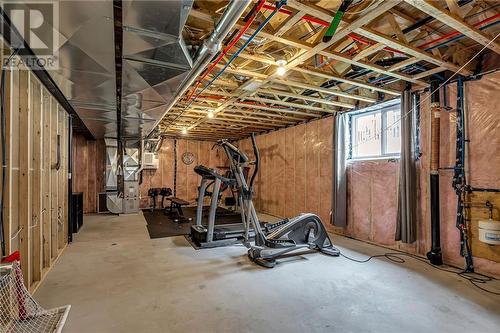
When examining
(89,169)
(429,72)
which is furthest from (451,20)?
(89,169)

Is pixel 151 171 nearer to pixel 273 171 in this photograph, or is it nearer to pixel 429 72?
pixel 273 171

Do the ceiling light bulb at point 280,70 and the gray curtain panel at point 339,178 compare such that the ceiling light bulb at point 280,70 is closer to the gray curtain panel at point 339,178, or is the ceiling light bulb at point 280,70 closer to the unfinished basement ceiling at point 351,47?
the unfinished basement ceiling at point 351,47

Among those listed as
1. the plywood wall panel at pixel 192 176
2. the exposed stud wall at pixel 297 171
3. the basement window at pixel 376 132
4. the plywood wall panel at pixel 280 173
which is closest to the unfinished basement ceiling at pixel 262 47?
the basement window at pixel 376 132

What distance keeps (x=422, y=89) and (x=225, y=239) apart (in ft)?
12.2

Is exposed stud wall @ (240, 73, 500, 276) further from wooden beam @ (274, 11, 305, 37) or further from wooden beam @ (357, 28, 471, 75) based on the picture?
wooden beam @ (274, 11, 305, 37)

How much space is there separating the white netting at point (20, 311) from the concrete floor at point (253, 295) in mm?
108

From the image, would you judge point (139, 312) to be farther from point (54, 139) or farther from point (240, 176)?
point (54, 139)

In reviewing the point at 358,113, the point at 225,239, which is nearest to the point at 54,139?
the point at 225,239

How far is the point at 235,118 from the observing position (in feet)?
19.3

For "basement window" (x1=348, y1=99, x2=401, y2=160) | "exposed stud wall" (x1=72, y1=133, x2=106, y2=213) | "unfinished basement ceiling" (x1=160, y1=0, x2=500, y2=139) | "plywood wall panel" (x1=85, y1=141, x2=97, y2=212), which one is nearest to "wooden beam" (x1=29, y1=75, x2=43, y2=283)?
"unfinished basement ceiling" (x1=160, y1=0, x2=500, y2=139)

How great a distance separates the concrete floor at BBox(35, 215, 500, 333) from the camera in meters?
2.00

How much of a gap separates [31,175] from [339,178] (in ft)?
14.6

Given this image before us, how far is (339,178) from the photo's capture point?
4.72 m

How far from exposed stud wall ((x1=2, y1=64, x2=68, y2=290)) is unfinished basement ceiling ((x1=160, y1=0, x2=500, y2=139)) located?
1611 mm
